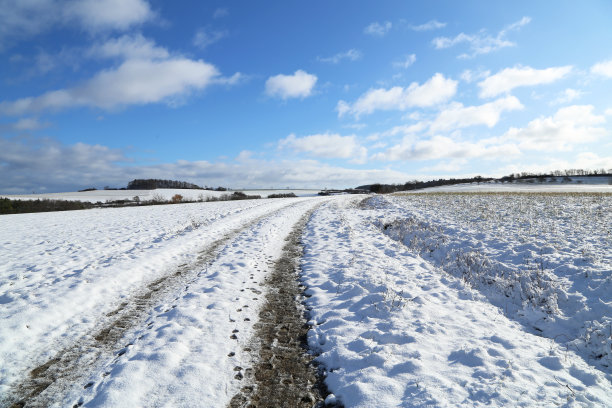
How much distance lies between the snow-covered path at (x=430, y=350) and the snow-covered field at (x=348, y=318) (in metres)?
0.03

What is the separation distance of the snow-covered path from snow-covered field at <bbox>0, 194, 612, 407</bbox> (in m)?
0.03

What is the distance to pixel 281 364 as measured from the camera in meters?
4.46

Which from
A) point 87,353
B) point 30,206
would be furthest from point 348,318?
point 30,206

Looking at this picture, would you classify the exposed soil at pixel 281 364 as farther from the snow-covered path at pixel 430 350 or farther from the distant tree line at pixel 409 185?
the distant tree line at pixel 409 185

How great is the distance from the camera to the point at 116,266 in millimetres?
8836

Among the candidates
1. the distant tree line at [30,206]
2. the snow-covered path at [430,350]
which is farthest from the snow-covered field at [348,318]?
the distant tree line at [30,206]

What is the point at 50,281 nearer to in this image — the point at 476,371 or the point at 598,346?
the point at 476,371

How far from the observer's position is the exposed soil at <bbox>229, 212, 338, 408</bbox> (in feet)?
12.3

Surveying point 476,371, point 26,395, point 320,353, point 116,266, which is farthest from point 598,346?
point 116,266

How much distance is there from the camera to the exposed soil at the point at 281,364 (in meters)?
3.74

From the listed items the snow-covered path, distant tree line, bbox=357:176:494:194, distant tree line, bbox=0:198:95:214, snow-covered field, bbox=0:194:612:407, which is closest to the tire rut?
snow-covered field, bbox=0:194:612:407

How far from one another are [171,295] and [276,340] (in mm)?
3383

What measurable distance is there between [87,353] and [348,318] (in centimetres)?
482

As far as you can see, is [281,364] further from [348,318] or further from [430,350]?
[430,350]
